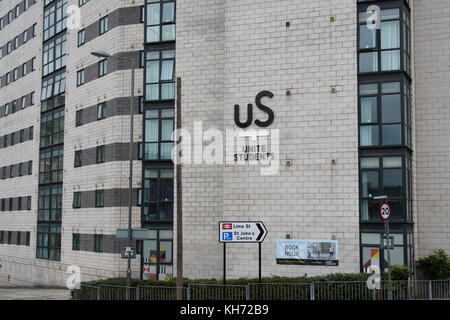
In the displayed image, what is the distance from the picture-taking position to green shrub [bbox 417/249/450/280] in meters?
25.9

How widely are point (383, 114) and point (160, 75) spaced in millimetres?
12803

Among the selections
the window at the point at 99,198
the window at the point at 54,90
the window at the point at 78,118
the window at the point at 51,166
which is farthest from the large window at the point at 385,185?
the window at the point at 54,90

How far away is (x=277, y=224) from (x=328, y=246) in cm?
Result: 257

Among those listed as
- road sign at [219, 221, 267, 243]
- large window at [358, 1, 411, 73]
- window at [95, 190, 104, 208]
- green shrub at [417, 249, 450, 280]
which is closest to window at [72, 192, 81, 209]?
window at [95, 190, 104, 208]

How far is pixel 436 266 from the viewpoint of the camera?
→ 85.7 feet

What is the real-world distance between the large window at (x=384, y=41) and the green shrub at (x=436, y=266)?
28.9ft

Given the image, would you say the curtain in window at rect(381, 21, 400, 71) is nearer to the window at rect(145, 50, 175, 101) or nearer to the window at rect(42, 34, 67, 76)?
the window at rect(145, 50, 175, 101)

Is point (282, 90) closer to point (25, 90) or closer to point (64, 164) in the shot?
point (64, 164)

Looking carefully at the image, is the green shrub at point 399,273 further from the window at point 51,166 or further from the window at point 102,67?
the window at point 51,166

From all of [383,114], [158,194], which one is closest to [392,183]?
[383,114]

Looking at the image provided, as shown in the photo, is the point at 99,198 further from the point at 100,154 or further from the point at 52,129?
the point at 52,129

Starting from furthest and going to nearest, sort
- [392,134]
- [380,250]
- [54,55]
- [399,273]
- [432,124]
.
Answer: [54,55], [432,124], [392,134], [380,250], [399,273]

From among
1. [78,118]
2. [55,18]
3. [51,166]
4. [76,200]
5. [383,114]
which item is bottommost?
[76,200]

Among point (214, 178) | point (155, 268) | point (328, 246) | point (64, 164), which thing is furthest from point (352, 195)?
point (64, 164)
